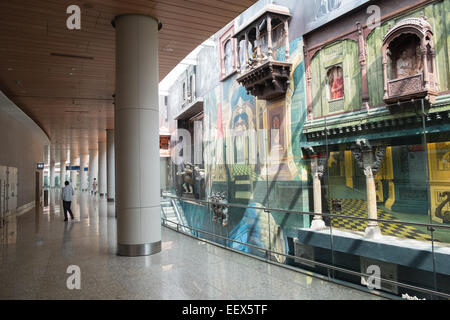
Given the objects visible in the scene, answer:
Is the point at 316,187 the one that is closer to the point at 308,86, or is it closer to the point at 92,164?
the point at 308,86

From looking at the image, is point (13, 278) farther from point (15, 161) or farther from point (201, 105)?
point (201, 105)

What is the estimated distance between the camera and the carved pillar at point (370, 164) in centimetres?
777

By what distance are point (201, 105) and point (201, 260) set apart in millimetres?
14739

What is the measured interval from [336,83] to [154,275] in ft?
25.4

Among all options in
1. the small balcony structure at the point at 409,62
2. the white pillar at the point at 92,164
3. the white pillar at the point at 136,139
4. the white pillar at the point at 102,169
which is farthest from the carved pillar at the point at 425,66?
the white pillar at the point at 92,164

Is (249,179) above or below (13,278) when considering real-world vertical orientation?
above

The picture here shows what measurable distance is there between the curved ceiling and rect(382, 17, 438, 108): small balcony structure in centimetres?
424

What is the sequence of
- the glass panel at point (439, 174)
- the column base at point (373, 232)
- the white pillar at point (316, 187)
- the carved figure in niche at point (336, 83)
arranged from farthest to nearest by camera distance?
the carved figure in niche at point (336, 83) → the white pillar at point (316, 187) → the column base at point (373, 232) → the glass panel at point (439, 174)

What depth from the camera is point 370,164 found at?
27.5 ft

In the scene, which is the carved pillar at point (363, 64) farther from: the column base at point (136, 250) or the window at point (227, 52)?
the window at point (227, 52)

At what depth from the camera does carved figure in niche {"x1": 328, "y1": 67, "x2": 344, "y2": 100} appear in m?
9.36

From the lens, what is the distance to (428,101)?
7.00 m

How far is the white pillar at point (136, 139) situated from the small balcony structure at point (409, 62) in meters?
5.51
